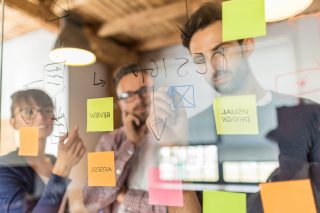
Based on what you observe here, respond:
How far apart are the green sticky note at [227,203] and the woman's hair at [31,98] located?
51cm

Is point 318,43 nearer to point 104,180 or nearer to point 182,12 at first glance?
point 182,12

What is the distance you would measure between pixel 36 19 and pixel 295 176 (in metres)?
0.86

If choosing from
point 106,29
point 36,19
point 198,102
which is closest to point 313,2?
point 198,102

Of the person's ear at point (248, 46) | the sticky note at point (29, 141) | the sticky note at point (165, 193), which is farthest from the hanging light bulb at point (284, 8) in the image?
the sticky note at point (29, 141)

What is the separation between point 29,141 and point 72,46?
0.30 m

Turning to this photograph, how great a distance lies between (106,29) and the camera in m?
0.96

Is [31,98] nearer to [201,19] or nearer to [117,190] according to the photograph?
[117,190]

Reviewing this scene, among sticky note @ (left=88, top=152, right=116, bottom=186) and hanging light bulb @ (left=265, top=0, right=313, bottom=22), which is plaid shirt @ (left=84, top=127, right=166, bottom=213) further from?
hanging light bulb @ (left=265, top=0, right=313, bottom=22)

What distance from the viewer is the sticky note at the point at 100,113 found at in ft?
2.31

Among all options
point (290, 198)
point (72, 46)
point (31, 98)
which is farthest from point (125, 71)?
point (290, 198)

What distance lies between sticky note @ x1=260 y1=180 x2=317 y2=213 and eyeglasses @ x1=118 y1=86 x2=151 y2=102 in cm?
39

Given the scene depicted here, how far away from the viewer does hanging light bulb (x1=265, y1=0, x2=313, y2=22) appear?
0.62 meters

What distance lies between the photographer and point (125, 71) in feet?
2.76

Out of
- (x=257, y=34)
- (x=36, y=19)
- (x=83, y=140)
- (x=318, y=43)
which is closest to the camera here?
(x=257, y=34)
